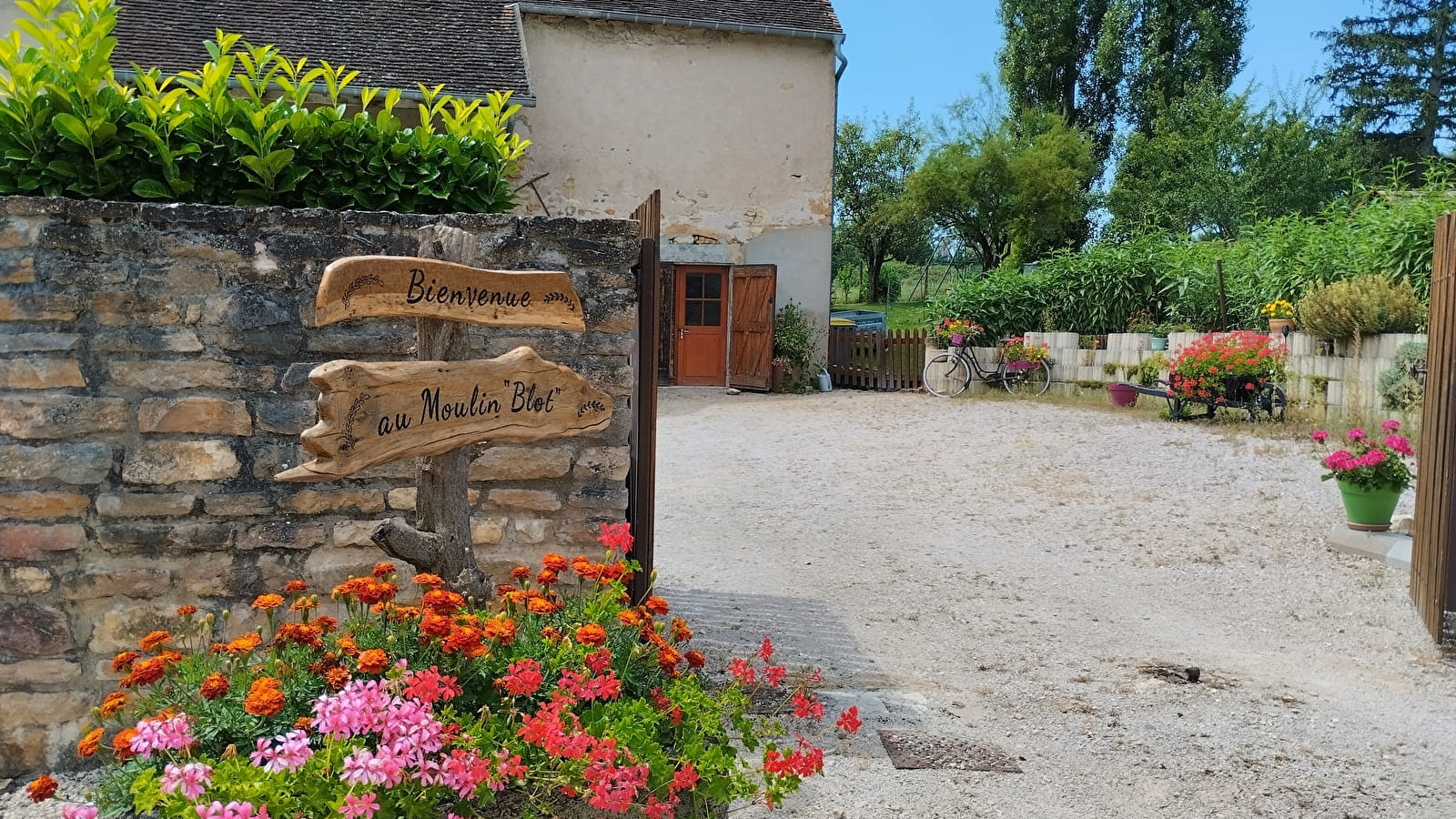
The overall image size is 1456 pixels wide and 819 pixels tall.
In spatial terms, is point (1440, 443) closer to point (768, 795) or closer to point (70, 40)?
point (768, 795)

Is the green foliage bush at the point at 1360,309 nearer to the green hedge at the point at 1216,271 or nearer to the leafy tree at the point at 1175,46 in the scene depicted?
the green hedge at the point at 1216,271

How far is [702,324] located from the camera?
593 inches

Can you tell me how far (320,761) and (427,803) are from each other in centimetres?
21

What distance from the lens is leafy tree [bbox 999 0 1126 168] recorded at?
92.3ft

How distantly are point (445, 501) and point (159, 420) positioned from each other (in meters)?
1.20

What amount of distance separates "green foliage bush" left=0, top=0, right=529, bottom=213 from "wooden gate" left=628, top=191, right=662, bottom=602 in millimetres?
690

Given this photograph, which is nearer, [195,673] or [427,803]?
[427,803]

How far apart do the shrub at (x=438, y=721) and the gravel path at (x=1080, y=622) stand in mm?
566

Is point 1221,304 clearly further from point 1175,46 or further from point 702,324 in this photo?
point 1175,46

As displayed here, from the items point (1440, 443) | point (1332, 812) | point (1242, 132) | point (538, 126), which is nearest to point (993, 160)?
point (1242, 132)

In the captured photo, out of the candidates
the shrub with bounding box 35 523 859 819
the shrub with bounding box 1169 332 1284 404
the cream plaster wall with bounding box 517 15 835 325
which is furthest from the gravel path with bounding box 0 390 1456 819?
the cream plaster wall with bounding box 517 15 835 325

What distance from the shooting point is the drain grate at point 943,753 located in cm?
302

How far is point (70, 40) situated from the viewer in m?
3.11

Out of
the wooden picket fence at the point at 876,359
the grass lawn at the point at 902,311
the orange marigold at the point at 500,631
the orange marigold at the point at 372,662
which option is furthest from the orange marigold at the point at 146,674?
the grass lawn at the point at 902,311
